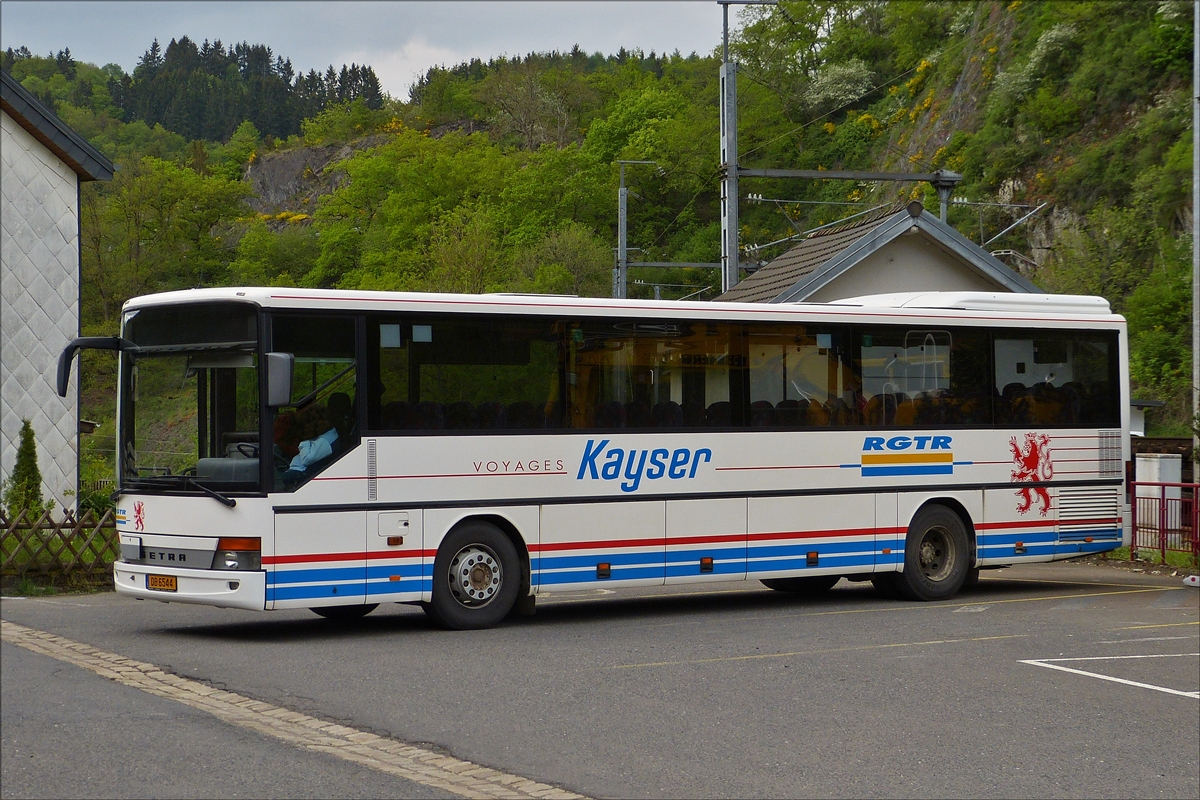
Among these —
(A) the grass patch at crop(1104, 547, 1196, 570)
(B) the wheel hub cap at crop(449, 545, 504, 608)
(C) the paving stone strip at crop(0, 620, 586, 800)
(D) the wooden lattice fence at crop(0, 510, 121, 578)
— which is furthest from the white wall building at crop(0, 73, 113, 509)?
(A) the grass patch at crop(1104, 547, 1196, 570)

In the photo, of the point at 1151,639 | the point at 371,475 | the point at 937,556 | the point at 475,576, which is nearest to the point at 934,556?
the point at 937,556

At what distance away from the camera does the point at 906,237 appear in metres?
26.7

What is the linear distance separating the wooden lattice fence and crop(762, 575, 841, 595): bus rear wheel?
8.40 metres

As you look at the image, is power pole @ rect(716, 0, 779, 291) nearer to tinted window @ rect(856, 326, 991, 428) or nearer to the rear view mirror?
tinted window @ rect(856, 326, 991, 428)

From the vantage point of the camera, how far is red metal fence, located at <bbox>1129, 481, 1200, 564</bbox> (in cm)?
2036

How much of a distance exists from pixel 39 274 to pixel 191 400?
13.0m

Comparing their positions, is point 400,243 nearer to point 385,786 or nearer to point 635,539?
point 635,539

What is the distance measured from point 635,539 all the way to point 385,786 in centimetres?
717

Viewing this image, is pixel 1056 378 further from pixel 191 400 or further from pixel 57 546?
pixel 57 546

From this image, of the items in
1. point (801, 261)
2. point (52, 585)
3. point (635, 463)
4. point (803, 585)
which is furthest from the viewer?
point (801, 261)

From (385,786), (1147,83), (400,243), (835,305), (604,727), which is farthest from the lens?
(400,243)

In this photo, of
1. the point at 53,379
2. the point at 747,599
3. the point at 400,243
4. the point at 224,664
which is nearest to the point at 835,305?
the point at 747,599

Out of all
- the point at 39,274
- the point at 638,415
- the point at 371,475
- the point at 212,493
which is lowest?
the point at 212,493

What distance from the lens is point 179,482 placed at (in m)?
12.4
